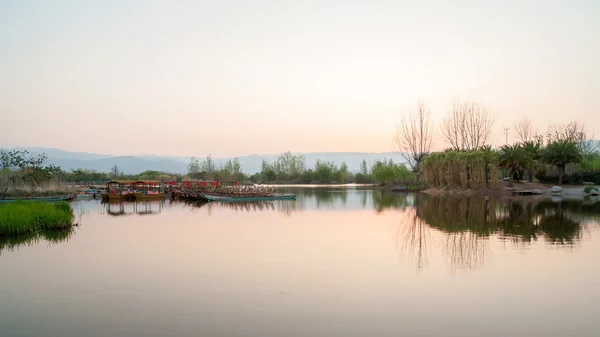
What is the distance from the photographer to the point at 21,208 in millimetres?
14125

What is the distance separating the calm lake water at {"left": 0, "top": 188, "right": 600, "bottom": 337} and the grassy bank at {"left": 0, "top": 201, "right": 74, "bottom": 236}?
42.0 inches

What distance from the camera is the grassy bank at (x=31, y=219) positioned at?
42.1 ft

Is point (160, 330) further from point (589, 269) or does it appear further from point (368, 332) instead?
point (589, 269)

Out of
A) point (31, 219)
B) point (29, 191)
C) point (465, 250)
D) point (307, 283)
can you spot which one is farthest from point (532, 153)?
point (29, 191)

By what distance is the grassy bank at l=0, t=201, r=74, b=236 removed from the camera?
505 inches

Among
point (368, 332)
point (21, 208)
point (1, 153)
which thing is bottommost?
point (368, 332)

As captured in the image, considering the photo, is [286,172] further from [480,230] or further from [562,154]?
[480,230]

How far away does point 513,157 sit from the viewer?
3206 cm

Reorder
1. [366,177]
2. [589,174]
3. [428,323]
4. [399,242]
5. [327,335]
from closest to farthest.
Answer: [327,335], [428,323], [399,242], [589,174], [366,177]

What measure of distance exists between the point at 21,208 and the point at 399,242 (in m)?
11.3

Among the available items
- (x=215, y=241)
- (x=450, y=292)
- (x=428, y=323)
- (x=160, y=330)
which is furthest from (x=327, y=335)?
(x=215, y=241)

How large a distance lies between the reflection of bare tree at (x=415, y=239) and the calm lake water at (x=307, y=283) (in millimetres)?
55

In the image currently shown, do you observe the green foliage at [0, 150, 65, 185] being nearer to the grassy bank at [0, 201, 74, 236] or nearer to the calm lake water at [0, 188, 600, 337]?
the grassy bank at [0, 201, 74, 236]

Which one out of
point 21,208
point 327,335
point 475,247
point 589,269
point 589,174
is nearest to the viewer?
point 327,335
